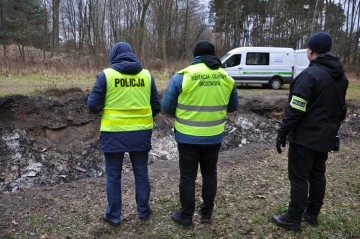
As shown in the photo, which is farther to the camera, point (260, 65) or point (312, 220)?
point (260, 65)

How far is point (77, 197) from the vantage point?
17.8 feet

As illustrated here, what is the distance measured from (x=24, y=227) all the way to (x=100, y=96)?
1901 mm

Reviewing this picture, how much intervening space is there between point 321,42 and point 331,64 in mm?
253

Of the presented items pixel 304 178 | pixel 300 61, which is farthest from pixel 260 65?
pixel 304 178

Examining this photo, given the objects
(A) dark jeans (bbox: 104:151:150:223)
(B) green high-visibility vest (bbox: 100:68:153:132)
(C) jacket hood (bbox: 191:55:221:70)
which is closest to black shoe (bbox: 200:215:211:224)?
(A) dark jeans (bbox: 104:151:150:223)

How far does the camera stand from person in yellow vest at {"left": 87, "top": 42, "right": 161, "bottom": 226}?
389cm

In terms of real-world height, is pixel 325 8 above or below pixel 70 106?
above

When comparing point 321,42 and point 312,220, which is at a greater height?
point 321,42

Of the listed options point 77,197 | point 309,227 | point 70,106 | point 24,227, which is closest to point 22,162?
point 70,106

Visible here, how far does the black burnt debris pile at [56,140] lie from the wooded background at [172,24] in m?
18.8

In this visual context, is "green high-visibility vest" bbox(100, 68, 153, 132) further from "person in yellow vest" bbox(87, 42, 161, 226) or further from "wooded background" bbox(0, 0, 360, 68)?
"wooded background" bbox(0, 0, 360, 68)

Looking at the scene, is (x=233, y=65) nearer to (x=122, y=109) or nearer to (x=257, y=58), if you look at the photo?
(x=257, y=58)

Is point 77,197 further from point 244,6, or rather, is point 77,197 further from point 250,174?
point 244,6

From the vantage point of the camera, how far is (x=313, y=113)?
12.3 feet
